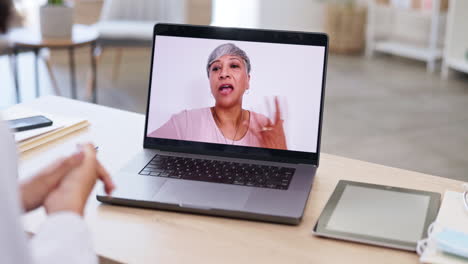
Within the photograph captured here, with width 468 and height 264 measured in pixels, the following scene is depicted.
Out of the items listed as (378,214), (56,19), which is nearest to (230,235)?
(378,214)

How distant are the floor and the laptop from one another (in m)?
1.79

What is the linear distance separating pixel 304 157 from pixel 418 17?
423 cm

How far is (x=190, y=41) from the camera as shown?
1.23 meters

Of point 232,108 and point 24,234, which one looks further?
point 232,108

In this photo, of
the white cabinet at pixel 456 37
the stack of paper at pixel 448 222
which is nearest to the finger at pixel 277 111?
the stack of paper at pixel 448 222

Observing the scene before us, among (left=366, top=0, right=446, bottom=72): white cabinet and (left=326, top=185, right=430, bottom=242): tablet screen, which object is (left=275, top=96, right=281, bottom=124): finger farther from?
(left=366, top=0, right=446, bottom=72): white cabinet

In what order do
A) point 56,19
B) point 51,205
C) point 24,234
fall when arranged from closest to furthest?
point 24,234, point 51,205, point 56,19

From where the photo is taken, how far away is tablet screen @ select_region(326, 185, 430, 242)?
912 mm

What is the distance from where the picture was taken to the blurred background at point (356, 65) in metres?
3.20

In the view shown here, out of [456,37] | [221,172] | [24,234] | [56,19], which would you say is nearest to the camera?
[24,234]

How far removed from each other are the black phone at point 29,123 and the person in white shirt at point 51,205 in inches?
16.8

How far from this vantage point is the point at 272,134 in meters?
1.17

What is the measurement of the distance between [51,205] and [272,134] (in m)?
0.49

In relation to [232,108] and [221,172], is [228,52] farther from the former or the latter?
[221,172]
